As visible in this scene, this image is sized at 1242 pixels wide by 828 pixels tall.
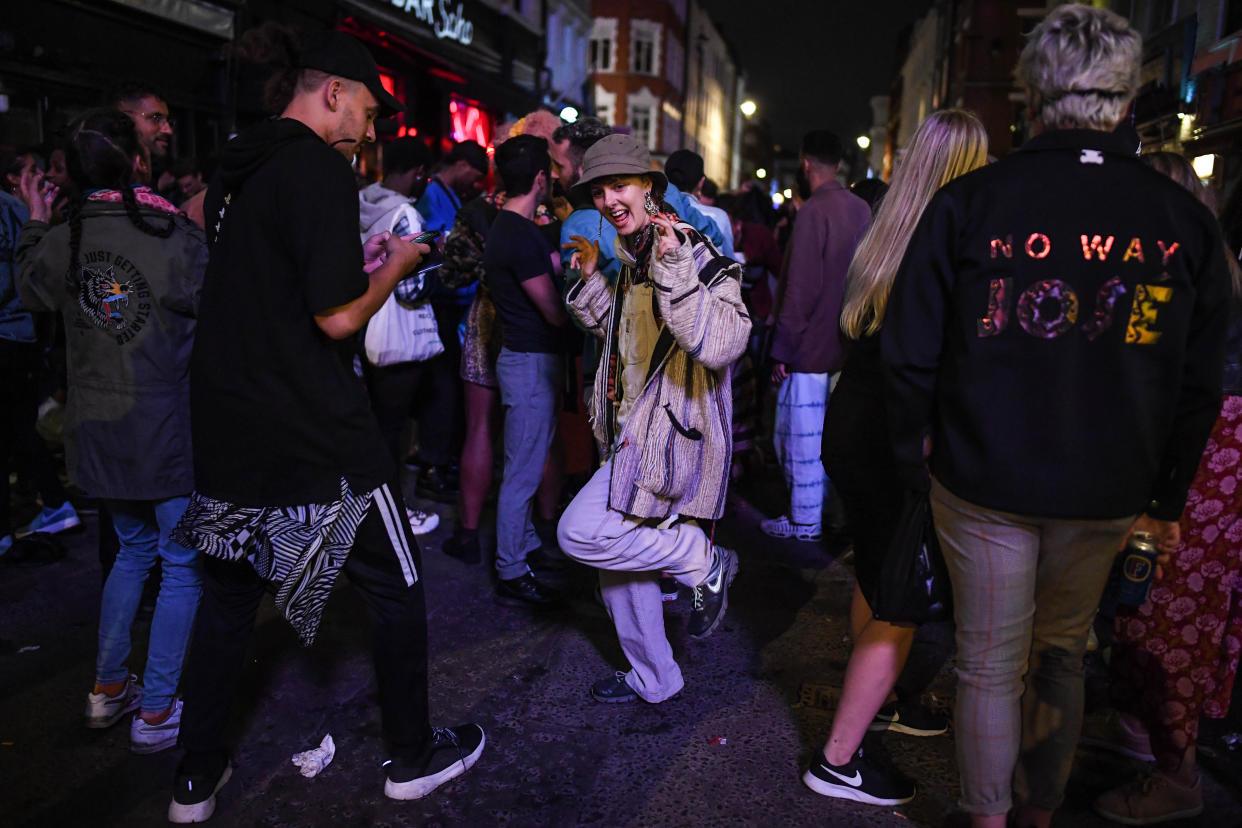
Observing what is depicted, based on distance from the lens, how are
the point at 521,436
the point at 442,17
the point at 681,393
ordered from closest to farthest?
the point at 681,393, the point at 521,436, the point at 442,17

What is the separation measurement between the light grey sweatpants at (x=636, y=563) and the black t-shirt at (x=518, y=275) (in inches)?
45.7

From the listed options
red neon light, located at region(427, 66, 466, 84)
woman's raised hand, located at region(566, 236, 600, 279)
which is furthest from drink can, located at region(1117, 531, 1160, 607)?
red neon light, located at region(427, 66, 466, 84)

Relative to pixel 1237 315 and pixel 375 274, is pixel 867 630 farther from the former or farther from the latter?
pixel 375 274

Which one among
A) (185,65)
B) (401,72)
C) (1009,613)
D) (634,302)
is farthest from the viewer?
(401,72)

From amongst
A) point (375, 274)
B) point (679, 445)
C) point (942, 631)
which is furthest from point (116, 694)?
point (942, 631)

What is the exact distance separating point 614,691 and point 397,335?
2.33m

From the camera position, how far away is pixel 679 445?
119 inches

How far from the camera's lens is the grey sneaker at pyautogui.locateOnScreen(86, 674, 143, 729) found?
314cm

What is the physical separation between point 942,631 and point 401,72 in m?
12.5

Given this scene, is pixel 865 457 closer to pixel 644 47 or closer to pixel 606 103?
pixel 606 103

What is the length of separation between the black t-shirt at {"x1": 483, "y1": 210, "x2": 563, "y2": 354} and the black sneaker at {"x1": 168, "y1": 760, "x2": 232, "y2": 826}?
220 cm

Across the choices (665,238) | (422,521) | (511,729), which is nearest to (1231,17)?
(422,521)

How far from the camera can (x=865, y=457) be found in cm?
265

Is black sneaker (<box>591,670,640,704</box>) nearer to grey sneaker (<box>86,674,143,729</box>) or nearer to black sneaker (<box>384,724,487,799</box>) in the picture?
black sneaker (<box>384,724,487,799</box>)
